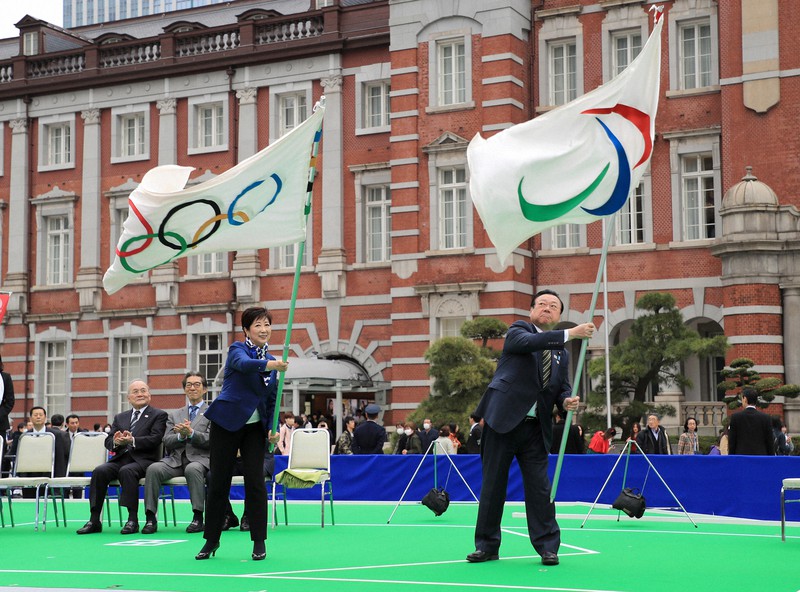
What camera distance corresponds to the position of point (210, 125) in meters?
35.4

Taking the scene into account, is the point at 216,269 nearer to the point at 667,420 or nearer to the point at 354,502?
the point at 667,420

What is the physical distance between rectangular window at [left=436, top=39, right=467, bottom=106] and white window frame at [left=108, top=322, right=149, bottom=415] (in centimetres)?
1117

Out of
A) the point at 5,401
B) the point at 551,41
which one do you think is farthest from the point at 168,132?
the point at 5,401

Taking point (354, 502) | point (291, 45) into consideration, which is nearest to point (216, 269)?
point (291, 45)

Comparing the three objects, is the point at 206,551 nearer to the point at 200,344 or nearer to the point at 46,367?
the point at 200,344

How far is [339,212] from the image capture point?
1297 inches

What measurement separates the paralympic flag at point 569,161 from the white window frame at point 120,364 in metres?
25.8

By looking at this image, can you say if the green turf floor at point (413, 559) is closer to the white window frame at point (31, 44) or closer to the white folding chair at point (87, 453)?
the white folding chair at point (87, 453)

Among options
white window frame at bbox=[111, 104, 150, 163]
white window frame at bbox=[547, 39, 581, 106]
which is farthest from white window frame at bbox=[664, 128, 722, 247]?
white window frame at bbox=[111, 104, 150, 163]

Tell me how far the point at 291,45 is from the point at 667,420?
47.4 feet

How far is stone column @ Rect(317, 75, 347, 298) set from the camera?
32.8 metres

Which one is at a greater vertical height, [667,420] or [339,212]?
[339,212]

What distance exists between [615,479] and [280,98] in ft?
68.6

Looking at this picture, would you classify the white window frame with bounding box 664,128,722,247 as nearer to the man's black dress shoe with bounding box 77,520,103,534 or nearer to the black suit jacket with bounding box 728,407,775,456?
the black suit jacket with bounding box 728,407,775,456
